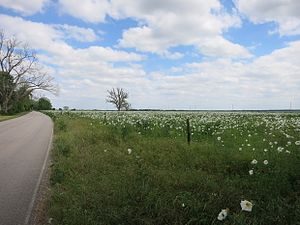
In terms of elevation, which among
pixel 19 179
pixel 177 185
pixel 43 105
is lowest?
pixel 19 179

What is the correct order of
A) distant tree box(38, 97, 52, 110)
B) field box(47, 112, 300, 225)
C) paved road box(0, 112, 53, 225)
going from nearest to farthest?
field box(47, 112, 300, 225), paved road box(0, 112, 53, 225), distant tree box(38, 97, 52, 110)

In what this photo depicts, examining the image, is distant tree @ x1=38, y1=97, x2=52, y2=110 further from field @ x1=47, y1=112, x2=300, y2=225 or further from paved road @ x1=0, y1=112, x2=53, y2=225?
field @ x1=47, y1=112, x2=300, y2=225

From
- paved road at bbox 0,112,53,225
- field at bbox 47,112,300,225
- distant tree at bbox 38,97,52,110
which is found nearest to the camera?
field at bbox 47,112,300,225

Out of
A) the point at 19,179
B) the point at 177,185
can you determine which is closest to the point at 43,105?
the point at 19,179

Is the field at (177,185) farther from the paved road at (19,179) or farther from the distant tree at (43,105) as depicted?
the distant tree at (43,105)

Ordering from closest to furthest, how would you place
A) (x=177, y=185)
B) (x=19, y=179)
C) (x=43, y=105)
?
(x=177, y=185) → (x=19, y=179) → (x=43, y=105)

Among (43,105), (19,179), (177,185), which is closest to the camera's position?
(177,185)

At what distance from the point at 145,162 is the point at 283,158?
3332 mm

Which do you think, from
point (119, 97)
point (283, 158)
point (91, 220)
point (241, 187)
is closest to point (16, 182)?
point (91, 220)

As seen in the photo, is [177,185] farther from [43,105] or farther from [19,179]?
[43,105]

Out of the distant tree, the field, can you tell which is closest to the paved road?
the field

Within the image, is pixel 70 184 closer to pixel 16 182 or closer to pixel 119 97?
pixel 16 182

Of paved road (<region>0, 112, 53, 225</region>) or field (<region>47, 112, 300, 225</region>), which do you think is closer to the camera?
field (<region>47, 112, 300, 225</region>)

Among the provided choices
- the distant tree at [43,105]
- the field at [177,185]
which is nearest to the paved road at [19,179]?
the field at [177,185]
